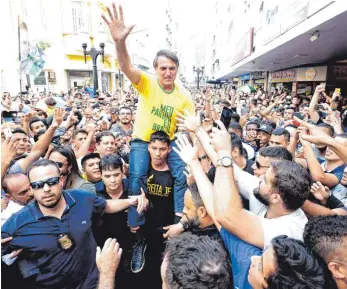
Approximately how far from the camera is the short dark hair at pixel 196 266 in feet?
4.21

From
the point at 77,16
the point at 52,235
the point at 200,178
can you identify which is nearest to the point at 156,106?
the point at 200,178

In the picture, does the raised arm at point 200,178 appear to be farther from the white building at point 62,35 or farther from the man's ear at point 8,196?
the white building at point 62,35

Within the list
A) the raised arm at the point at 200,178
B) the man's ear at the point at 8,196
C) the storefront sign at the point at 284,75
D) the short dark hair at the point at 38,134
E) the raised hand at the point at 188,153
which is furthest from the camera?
the storefront sign at the point at 284,75

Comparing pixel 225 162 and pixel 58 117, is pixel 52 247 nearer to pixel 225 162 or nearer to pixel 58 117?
pixel 225 162

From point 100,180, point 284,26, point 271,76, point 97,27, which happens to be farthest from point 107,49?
point 100,180

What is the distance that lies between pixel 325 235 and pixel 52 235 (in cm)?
173

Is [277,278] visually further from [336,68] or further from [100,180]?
[336,68]

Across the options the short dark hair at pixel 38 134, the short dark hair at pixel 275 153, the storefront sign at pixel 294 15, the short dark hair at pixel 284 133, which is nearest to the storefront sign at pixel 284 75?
the storefront sign at pixel 294 15

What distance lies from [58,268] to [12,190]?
0.89 m

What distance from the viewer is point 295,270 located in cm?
133

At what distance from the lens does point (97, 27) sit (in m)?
23.5

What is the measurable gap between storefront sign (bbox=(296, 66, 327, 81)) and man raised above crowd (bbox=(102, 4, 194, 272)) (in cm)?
1406

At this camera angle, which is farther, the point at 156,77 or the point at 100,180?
the point at 100,180

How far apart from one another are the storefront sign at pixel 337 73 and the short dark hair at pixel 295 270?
50.2 ft
